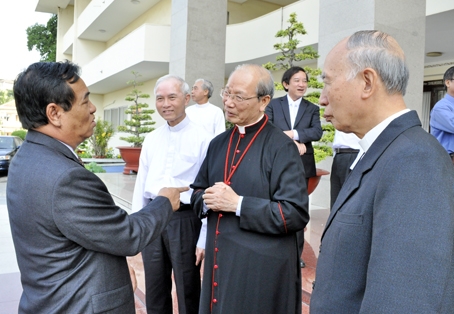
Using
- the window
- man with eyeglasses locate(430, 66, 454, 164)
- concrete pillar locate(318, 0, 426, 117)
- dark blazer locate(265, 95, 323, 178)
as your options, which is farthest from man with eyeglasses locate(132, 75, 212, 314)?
the window

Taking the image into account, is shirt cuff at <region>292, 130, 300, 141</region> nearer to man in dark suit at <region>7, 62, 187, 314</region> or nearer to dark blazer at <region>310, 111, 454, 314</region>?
man in dark suit at <region>7, 62, 187, 314</region>

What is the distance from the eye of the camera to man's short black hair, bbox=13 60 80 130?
1.72 meters

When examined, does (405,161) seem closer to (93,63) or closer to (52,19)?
(93,63)

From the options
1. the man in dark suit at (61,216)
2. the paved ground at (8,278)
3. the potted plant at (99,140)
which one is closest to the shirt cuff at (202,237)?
the man in dark suit at (61,216)

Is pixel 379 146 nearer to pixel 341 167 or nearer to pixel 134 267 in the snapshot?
pixel 341 167

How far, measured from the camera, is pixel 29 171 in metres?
1.67

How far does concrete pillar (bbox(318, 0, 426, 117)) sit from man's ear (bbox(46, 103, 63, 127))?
16.1ft

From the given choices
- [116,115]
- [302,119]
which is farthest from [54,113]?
[116,115]

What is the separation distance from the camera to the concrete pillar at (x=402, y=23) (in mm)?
5633

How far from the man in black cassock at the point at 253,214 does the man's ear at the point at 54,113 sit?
901 millimetres

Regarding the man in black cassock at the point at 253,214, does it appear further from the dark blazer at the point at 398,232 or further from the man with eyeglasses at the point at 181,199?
the dark blazer at the point at 398,232

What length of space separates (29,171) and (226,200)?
101 cm

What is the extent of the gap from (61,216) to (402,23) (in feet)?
18.2

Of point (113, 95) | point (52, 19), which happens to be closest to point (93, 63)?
point (113, 95)
